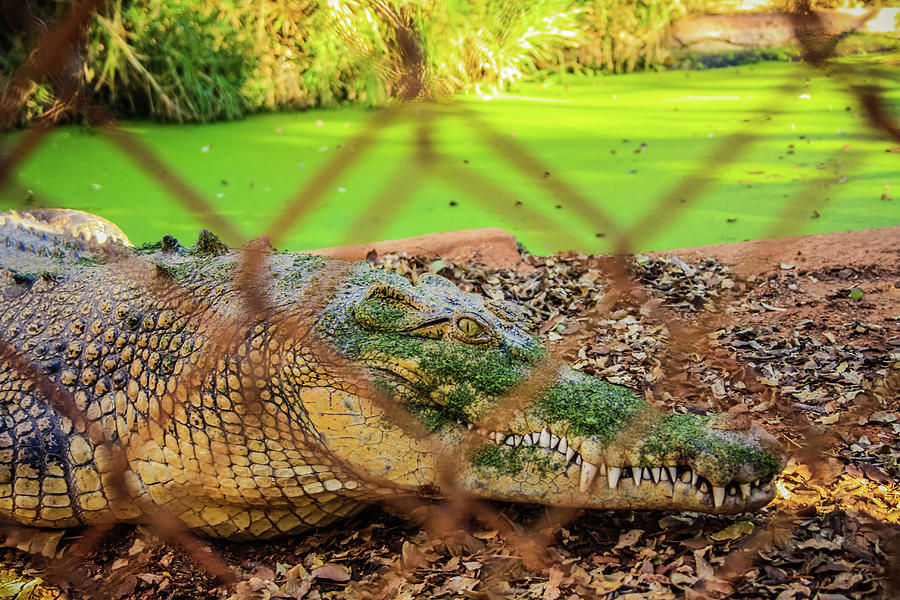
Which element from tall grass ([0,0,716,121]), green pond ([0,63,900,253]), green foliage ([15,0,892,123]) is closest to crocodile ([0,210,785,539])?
green pond ([0,63,900,253])

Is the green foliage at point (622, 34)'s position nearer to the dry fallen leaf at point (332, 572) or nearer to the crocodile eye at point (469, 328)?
the crocodile eye at point (469, 328)

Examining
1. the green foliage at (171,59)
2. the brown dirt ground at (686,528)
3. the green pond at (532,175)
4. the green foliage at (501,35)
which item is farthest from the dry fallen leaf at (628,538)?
the green foliage at (171,59)

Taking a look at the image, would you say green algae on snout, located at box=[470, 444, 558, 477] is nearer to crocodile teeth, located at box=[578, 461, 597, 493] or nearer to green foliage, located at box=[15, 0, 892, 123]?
crocodile teeth, located at box=[578, 461, 597, 493]

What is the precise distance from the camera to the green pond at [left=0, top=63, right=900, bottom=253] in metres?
5.40

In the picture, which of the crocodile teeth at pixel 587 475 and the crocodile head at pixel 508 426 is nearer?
the crocodile head at pixel 508 426

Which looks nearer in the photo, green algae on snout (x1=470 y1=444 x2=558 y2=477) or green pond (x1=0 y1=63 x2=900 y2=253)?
green algae on snout (x1=470 y1=444 x2=558 y2=477)

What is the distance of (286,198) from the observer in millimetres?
6059

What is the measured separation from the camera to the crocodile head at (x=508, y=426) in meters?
1.96

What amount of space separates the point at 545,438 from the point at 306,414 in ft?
2.37

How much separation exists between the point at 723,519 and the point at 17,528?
2.38 m

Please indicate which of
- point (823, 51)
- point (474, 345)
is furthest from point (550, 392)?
point (823, 51)

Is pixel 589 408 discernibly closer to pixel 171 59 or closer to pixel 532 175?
pixel 532 175

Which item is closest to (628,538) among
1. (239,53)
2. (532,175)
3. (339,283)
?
(339,283)

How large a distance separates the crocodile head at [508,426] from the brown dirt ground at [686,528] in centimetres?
17
